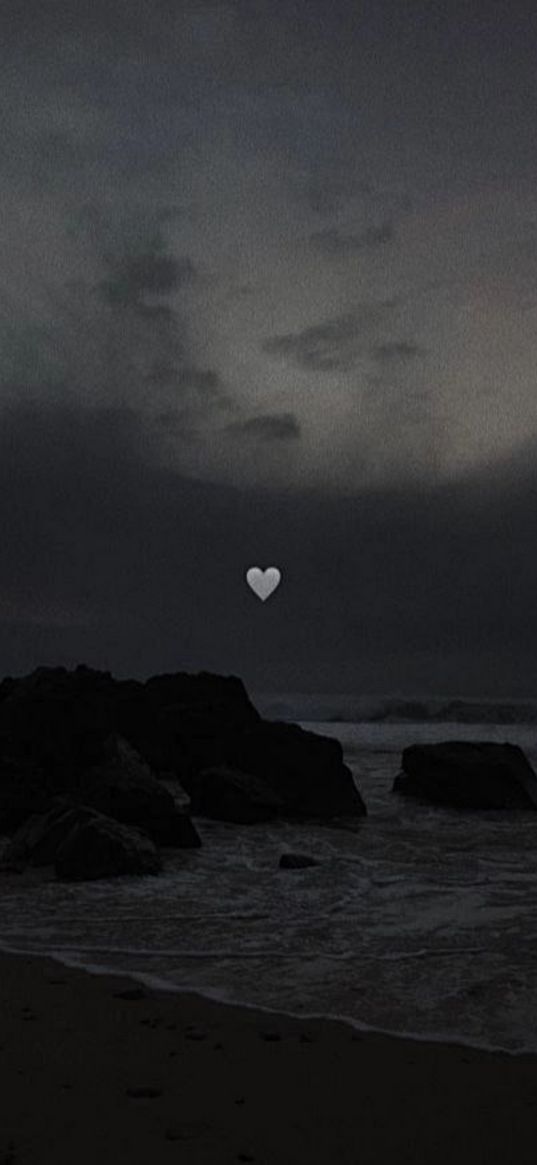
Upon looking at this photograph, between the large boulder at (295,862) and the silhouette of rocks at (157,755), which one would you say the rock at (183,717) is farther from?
the large boulder at (295,862)

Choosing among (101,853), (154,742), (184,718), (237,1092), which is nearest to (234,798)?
(184,718)

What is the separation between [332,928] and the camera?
8.97 m

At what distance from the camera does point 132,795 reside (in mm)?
13820

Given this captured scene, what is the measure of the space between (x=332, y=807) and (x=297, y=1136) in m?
14.8

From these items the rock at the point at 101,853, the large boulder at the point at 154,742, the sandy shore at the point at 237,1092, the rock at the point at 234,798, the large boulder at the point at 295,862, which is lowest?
the sandy shore at the point at 237,1092

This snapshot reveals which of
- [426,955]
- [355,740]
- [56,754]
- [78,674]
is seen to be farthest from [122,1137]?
[355,740]

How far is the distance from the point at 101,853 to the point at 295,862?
269cm

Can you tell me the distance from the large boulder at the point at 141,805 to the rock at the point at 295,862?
1.85 meters

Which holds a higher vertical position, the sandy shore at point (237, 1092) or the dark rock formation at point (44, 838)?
the dark rock formation at point (44, 838)

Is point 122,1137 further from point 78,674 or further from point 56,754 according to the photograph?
point 78,674

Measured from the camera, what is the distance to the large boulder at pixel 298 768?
1881 centimetres

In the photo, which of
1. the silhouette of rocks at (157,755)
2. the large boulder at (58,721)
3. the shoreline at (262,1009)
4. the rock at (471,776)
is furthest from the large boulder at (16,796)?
the rock at (471,776)

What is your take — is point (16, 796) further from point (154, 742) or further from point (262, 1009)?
point (262, 1009)

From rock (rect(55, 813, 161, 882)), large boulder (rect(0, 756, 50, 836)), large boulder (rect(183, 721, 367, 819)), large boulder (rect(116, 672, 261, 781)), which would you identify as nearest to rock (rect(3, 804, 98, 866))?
rock (rect(55, 813, 161, 882))
